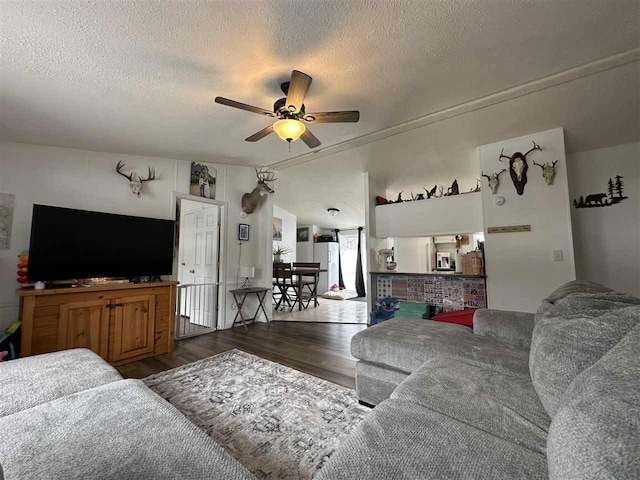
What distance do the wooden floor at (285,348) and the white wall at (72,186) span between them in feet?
2.38

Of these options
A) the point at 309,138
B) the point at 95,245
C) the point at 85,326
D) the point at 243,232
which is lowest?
the point at 85,326

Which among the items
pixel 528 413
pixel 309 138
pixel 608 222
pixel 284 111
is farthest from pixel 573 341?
pixel 608 222

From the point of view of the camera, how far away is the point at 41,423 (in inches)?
37.6

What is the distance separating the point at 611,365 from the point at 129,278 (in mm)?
3902

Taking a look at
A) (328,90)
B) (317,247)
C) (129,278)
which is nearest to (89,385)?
(129,278)

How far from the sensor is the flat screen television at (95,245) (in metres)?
2.47

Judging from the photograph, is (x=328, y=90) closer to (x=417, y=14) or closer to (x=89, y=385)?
(x=417, y=14)

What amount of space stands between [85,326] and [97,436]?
228cm

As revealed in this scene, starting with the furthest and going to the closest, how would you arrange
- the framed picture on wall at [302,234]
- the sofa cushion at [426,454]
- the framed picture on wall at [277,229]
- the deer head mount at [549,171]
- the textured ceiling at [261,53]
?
the framed picture on wall at [302,234] → the framed picture on wall at [277,229] → the deer head mount at [549,171] → the textured ceiling at [261,53] → the sofa cushion at [426,454]

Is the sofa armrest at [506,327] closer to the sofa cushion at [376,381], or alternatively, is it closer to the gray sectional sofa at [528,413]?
the gray sectional sofa at [528,413]

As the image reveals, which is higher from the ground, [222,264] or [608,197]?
[608,197]

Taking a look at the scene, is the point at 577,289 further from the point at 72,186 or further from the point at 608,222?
the point at 72,186

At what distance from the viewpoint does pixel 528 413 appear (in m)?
1.02

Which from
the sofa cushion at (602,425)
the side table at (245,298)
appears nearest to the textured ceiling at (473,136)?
the side table at (245,298)
